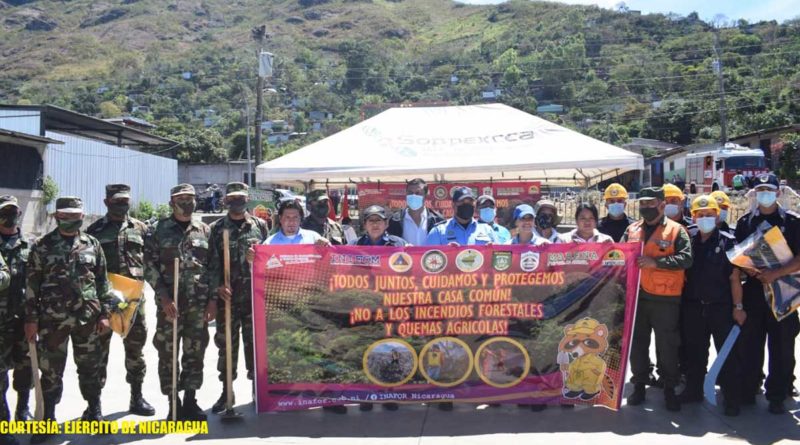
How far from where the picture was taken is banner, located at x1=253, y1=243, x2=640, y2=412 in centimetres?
525

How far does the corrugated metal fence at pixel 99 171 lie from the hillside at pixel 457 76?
1494 cm

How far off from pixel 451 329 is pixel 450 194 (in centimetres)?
521

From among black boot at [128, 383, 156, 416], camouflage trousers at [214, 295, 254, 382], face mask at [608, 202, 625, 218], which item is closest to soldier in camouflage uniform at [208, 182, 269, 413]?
camouflage trousers at [214, 295, 254, 382]

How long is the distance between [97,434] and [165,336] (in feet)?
2.90

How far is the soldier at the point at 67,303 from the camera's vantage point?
15.8 ft

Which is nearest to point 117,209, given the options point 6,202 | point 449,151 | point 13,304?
point 6,202

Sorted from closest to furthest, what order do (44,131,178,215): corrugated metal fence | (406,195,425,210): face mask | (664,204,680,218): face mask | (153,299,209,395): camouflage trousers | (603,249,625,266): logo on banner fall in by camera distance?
(153,299,209,395): camouflage trousers
(603,249,625,266): logo on banner
(664,204,680,218): face mask
(406,195,425,210): face mask
(44,131,178,215): corrugated metal fence

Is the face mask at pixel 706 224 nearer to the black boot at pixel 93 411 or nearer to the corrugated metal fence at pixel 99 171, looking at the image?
the black boot at pixel 93 411

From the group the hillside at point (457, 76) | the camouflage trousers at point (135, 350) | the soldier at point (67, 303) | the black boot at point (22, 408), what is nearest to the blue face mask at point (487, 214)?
the camouflage trousers at point (135, 350)

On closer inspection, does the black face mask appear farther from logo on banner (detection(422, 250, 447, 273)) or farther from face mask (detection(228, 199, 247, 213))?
face mask (detection(228, 199, 247, 213))

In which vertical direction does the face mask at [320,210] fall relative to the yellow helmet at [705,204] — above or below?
below

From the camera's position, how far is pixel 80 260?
4914 millimetres

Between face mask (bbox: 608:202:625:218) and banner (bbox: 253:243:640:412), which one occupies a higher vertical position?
face mask (bbox: 608:202:625:218)

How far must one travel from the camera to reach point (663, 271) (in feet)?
17.4
